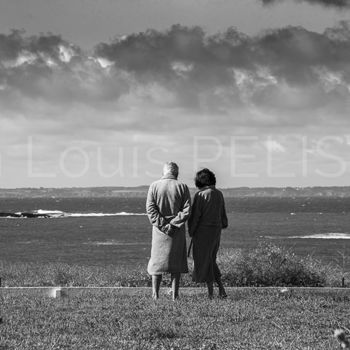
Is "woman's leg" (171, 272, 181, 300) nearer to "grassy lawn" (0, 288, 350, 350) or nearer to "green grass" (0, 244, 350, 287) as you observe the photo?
"grassy lawn" (0, 288, 350, 350)

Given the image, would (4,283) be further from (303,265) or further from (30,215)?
(30,215)

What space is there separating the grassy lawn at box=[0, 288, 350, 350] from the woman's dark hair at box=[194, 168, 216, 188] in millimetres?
1839

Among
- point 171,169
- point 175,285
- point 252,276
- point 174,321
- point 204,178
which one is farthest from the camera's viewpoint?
point 252,276

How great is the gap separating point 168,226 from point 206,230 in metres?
0.74

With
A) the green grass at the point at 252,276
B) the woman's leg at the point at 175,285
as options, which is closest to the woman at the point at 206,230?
the woman's leg at the point at 175,285

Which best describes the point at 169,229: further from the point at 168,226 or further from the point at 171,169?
the point at 171,169

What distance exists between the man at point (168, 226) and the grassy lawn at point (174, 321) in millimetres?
476

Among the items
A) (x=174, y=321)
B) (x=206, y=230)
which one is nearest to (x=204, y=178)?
(x=206, y=230)

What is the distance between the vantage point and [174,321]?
28.8 ft

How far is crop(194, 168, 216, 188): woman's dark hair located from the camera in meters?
11.6

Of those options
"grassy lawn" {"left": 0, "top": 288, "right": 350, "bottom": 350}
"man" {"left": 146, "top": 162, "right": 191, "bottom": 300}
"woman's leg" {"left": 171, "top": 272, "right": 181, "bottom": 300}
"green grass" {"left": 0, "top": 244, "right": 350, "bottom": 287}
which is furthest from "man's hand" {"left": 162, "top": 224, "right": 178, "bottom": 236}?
"green grass" {"left": 0, "top": 244, "right": 350, "bottom": 287}

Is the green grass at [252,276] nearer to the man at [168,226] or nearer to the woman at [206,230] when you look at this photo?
the woman at [206,230]

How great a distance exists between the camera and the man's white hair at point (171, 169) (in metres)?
11.4

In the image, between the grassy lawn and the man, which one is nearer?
the grassy lawn
